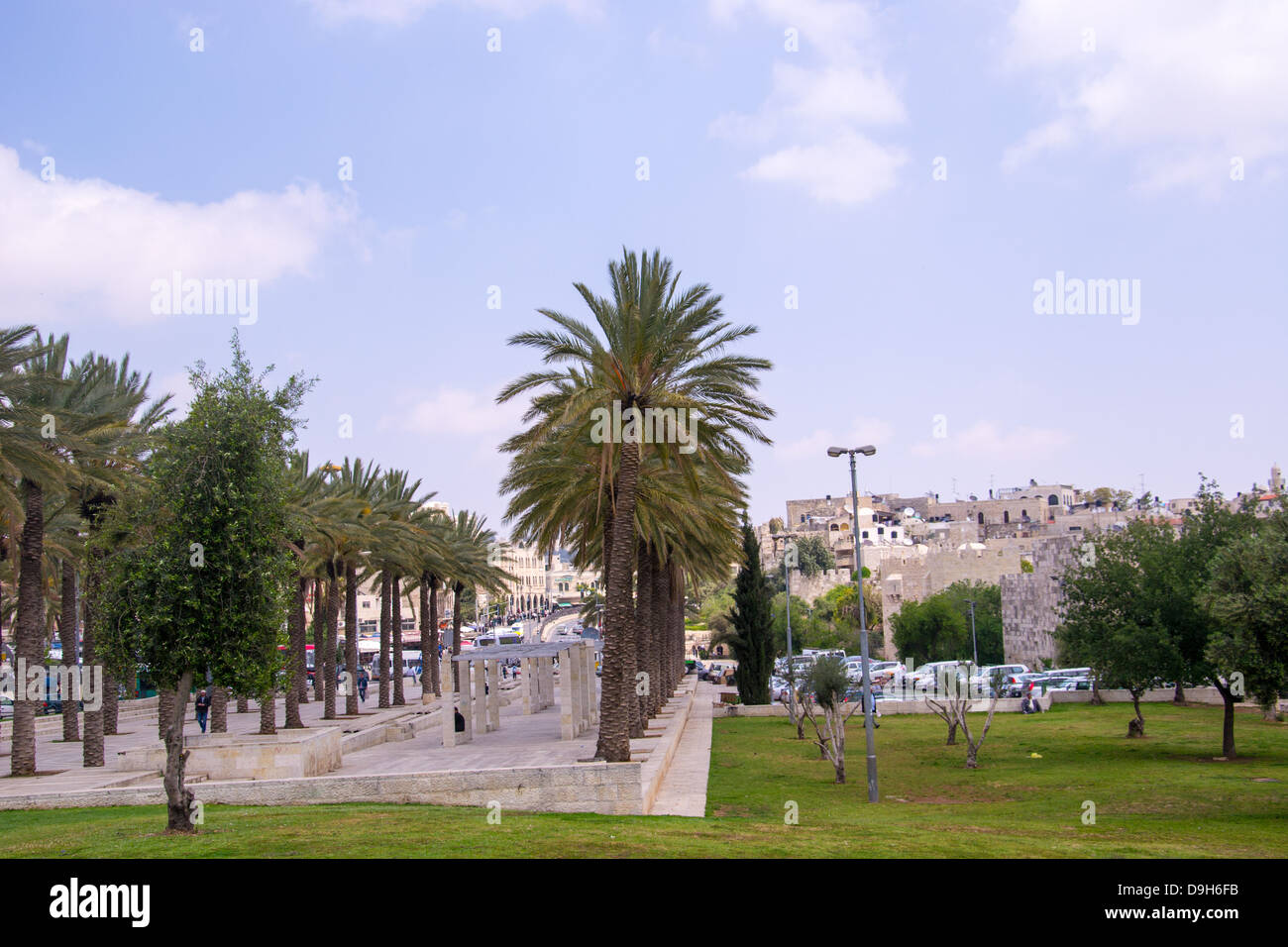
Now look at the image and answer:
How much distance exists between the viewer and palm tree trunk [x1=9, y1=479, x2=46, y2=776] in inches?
873

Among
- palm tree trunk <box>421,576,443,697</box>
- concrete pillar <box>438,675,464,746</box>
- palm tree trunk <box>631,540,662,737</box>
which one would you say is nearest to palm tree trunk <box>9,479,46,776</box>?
concrete pillar <box>438,675,464,746</box>

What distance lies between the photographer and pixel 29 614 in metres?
22.5

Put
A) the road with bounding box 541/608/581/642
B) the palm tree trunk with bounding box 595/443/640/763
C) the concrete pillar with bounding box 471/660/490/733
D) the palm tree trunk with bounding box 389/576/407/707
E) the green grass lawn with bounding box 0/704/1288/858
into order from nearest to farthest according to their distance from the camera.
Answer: the green grass lawn with bounding box 0/704/1288/858 → the palm tree trunk with bounding box 595/443/640/763 → the concrete pillar with bounding box 471/660/490/733 → the palm tree trunk with bounding box 389/576/407/707 → the road with bounding box 541/608/581/642

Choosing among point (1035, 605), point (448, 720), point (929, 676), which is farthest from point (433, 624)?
point (1035, 605)

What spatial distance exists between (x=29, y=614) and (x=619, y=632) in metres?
12.3

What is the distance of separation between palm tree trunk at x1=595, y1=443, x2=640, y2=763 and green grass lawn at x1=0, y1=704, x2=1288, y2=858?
2.22 meters

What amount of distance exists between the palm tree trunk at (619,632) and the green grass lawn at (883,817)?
2.22 meters

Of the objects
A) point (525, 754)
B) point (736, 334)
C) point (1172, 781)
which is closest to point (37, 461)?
point (525, 754)

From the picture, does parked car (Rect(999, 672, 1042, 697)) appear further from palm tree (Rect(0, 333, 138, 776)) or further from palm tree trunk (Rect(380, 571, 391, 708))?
palm tree (Rect(0, 333, 138, 776))

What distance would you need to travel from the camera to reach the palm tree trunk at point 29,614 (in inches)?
873

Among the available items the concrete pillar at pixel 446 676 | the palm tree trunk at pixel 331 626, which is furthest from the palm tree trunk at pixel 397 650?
the concrete pillar at pixel 446 676
